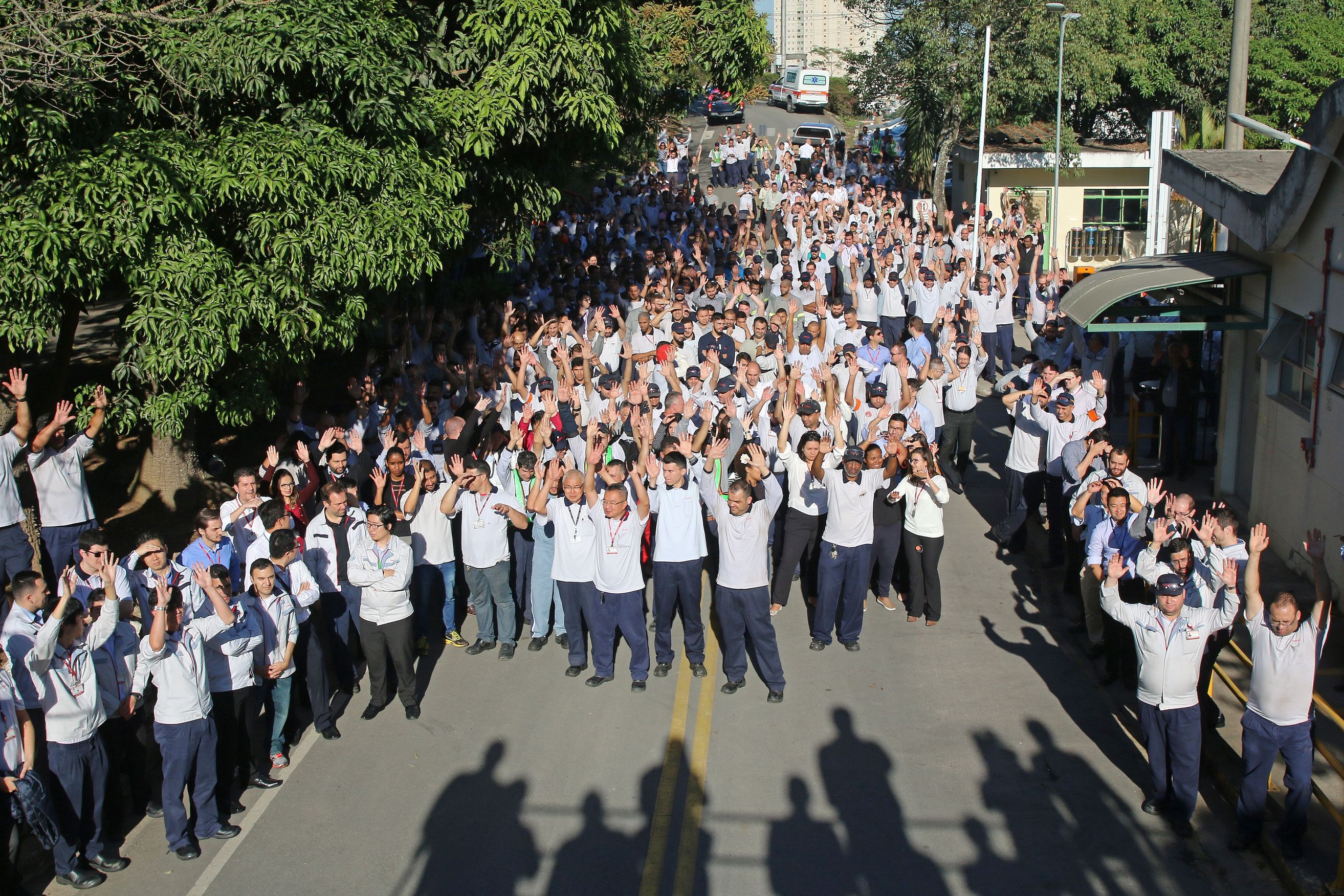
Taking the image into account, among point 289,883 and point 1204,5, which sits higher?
point 1204,5

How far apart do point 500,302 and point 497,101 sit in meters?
5.66

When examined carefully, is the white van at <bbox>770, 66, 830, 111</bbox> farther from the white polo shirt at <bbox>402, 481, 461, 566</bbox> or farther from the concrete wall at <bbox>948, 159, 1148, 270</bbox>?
the white polo shirt at <bbox>402, 481, 461, 566</bbox>

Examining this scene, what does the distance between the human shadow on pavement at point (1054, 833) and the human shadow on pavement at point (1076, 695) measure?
0.31 m

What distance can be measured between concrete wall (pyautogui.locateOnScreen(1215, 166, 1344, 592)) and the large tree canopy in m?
6.90

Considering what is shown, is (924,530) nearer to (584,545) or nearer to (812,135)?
(584,545)

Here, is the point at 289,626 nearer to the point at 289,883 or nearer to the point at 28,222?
the point at 289,883

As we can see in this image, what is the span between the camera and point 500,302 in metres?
17.4

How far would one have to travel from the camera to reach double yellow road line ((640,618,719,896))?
6.93m

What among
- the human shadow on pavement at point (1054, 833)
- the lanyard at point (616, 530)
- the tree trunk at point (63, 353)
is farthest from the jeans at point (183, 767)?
the tree trunk at point (63, 353)

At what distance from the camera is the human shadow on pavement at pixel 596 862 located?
22.4ft

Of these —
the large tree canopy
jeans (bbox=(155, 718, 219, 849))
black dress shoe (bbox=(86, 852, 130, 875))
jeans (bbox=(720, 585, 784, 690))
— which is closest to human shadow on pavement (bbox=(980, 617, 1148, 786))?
jeans (bbox=(720, 585, 784, 690))

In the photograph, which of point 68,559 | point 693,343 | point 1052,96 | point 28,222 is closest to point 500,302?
point 693,343

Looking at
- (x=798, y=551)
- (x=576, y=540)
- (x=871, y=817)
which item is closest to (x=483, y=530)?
(x=576, y=540)

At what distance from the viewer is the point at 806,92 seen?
56.3 metres
